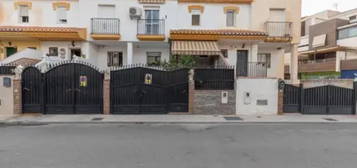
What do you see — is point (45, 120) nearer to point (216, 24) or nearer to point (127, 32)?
point (127, 32)

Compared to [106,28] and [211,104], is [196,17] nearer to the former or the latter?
[106,28]

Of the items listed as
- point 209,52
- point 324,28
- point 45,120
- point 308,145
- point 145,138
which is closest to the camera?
point 308,145

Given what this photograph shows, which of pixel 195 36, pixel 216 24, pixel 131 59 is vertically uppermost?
pixel 216 24

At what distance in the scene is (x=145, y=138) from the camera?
24.4 feet

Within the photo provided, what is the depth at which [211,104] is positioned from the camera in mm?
12172

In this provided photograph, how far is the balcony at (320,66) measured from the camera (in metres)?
32.7

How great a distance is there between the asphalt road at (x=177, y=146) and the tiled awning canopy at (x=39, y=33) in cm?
859

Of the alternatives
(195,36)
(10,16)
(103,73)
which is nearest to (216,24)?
(195,36)

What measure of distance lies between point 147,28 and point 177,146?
12789 millimetres

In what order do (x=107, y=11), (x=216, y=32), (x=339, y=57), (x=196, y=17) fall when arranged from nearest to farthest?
(x=216, y=32) < (x=107, y=11) < (x=196, y=17) < (x=339, y=57)

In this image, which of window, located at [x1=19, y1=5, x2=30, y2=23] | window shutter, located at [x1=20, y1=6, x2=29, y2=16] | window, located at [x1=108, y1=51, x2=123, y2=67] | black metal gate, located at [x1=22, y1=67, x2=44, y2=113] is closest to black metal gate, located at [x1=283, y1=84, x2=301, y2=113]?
window, located at [x1=108, y1=51, x2=123, y2=67]

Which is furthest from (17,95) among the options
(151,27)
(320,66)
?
(320,66)

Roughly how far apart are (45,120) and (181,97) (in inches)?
262

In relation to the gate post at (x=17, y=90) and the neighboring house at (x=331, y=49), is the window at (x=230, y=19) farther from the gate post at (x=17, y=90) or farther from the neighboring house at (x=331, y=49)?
the neighboring house at (x=331, y=49)
